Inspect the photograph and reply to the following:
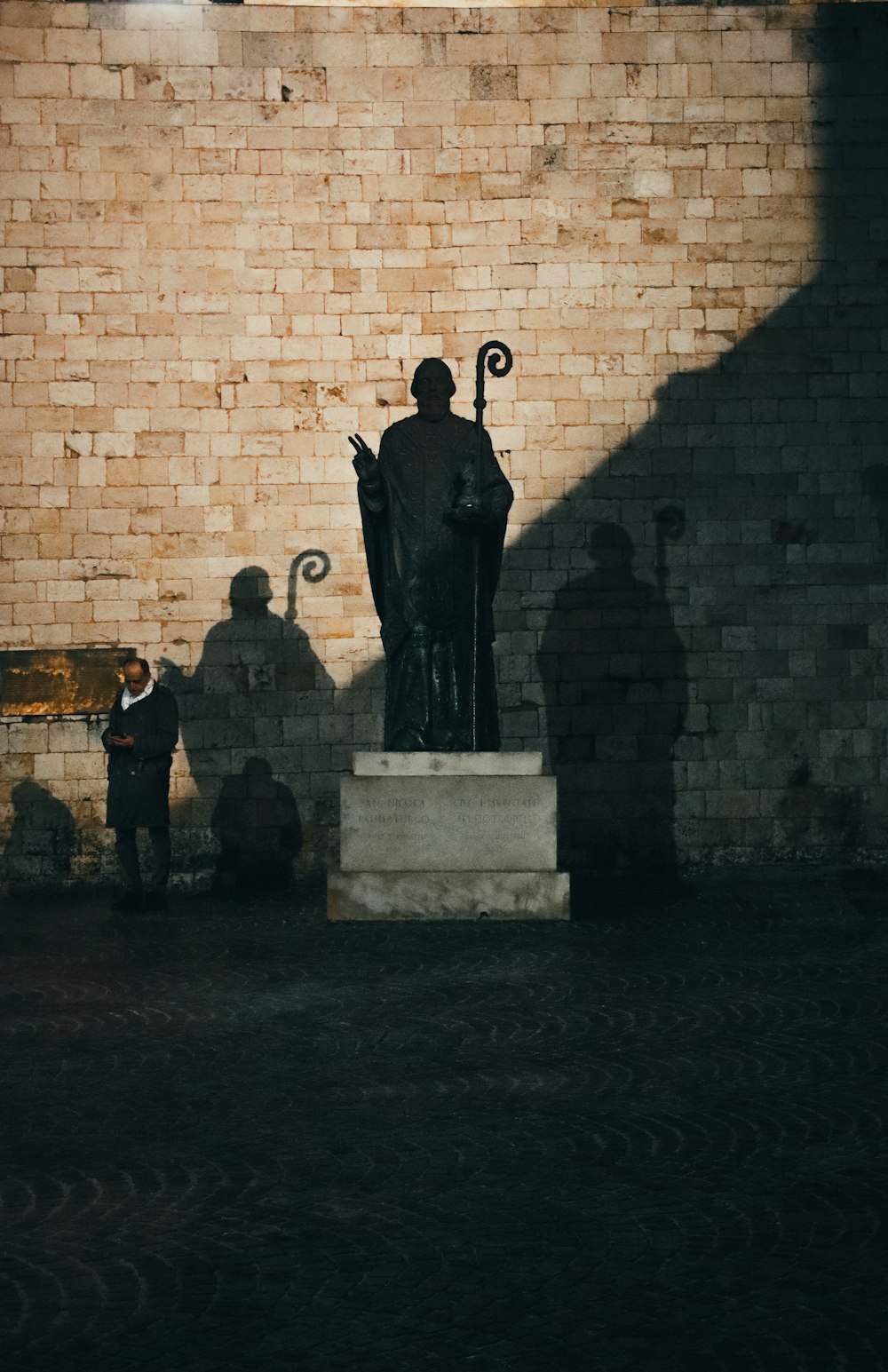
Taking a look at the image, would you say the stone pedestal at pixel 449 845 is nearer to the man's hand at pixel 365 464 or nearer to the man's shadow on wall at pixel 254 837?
the man's hand at pixel 365 464

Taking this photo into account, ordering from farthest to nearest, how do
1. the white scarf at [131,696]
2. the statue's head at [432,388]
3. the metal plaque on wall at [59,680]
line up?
the metal plaque on wall at [59,680] < the white scarf at [131,696] < the statue's head at [432,388]

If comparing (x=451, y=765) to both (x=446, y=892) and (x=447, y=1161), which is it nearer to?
(x=446, y=892)

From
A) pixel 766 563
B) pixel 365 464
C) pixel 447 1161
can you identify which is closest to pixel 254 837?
pixel 365 464

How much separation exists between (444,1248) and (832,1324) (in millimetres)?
925

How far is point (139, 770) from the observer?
1052cm

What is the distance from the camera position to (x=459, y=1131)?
4.86 meters

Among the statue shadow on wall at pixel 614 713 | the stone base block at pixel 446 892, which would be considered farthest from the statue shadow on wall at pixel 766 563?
the stone base block at pixel 446 892

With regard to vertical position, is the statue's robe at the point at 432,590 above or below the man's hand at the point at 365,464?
below

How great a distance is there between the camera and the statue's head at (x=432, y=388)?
955 centimetres

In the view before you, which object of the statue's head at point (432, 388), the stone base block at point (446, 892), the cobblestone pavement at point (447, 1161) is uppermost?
the statue's head at point (432, 388)

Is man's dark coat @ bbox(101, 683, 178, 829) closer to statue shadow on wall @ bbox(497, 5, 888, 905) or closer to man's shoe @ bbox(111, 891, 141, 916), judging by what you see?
man's shoe @ bbox(111, 891, 141, 916)

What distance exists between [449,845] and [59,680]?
4.58m

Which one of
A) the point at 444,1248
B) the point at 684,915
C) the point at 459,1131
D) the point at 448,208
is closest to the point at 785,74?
the point at 448,208

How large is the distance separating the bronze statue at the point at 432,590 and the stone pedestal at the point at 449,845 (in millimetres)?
435
